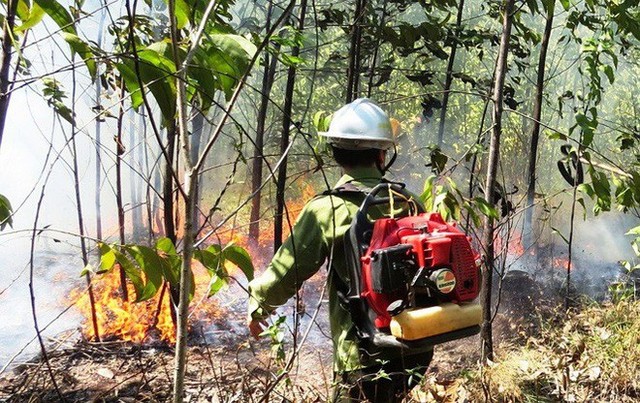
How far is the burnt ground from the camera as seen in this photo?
365cm

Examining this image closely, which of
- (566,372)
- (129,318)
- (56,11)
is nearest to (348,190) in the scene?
(56,11)

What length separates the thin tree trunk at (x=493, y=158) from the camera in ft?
12.3

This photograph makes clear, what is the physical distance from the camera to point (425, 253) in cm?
218

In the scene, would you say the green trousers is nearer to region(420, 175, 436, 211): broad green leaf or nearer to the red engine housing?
the red engine housing

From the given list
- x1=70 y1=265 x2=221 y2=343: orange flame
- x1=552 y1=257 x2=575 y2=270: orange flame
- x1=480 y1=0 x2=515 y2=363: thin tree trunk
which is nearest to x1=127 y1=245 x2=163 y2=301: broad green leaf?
x1=480 y1=0 x2=515 y2=363: thin tree trunk

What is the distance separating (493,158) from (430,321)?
1.99 metres

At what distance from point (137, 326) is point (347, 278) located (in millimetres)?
3247

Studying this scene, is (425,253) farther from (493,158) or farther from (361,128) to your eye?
(493,158)

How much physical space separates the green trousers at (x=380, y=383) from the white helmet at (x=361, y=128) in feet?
2.83

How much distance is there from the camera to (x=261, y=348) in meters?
5.40

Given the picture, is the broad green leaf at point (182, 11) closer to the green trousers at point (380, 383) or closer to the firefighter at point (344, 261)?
the firefighter at point (344, 261)

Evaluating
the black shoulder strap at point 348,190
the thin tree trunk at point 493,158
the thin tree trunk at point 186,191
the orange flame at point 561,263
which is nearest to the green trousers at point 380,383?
the black shoulder strap at point 348,190

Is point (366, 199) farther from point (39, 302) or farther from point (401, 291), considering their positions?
point (39, 302)

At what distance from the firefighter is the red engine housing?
23cm
